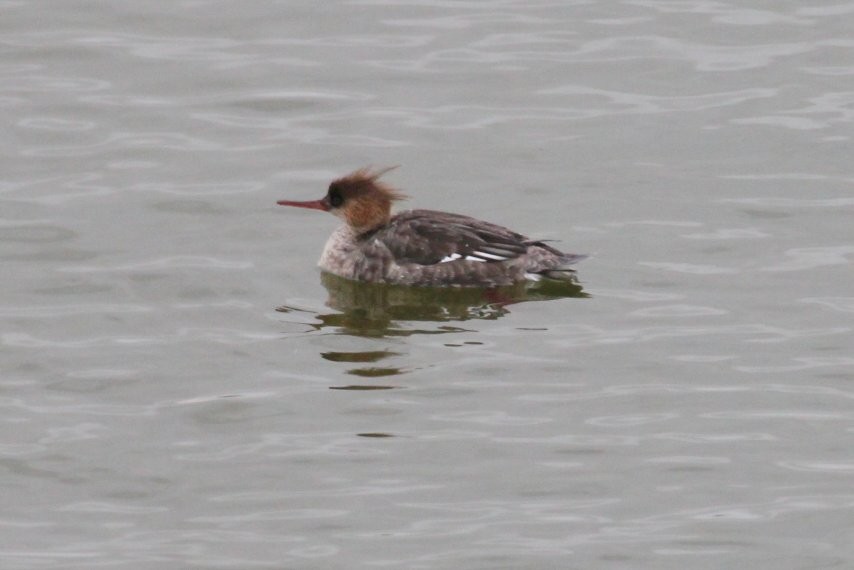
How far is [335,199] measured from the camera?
1498 centimetres

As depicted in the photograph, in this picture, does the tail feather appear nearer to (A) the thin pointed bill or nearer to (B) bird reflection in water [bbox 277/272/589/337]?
(B) bird reflection in water [bbox 277/272/589/337]

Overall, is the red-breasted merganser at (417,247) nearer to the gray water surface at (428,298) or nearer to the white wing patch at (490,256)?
the white wing patch at (490,256)

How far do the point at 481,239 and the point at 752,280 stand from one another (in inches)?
81.1

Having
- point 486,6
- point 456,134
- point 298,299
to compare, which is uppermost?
point 486,6

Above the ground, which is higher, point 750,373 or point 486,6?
point 486,6

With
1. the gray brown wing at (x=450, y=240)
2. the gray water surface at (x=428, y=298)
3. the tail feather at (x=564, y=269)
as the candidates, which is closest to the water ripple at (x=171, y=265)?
the gray water surface at (x=428, y=298)

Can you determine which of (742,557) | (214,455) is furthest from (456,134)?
(742,557)

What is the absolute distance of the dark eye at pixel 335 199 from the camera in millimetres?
14969

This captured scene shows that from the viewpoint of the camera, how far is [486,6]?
67.3 ft

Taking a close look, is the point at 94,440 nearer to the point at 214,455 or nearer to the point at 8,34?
the point at 214,455

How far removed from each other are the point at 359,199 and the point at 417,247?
2.50 ft

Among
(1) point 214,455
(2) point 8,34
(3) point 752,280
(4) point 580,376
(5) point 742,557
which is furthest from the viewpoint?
(2) point 8,34

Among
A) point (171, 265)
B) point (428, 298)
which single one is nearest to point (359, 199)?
point (428, 298)

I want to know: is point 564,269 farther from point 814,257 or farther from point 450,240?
point 814,257
